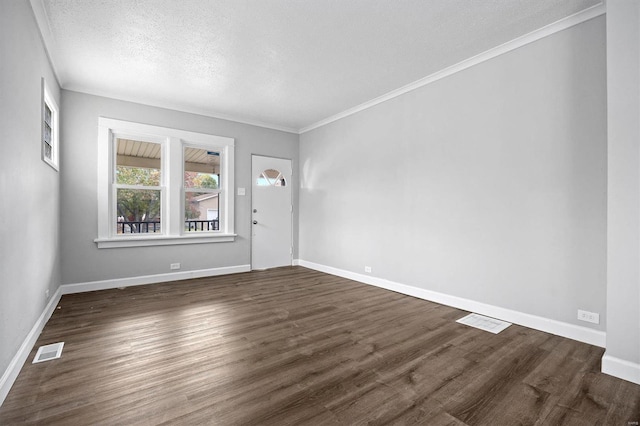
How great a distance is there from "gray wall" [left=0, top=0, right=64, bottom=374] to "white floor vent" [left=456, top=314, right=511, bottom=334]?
145 inches

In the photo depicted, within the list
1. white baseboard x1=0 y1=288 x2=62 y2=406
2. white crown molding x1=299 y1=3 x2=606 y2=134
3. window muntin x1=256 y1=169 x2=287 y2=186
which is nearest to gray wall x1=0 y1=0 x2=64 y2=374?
white baseboard x1=0 y1=288 x2=62 y2=406

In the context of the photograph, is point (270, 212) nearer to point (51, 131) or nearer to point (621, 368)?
point (51, 131)

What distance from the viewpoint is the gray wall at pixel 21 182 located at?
181 centimetres

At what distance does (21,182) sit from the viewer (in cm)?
217

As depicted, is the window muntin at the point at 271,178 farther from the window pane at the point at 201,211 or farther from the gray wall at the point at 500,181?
the gray wall at the point at 500,181

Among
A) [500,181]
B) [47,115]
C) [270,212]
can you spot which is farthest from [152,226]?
[500,181]

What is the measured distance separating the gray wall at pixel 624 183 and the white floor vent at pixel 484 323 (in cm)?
85

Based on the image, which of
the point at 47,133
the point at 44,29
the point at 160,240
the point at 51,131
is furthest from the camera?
the point at 160,240

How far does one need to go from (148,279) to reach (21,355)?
8.29 ft

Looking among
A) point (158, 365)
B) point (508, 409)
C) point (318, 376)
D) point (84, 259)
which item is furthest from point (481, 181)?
point (84, 259)

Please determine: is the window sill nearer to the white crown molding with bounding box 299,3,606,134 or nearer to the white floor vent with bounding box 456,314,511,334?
the white crown molding with bounding box 299,3,606,134

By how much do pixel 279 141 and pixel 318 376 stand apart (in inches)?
189

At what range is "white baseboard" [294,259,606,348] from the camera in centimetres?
255

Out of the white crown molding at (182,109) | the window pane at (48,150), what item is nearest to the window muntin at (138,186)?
the white crown molding at (182,109)
